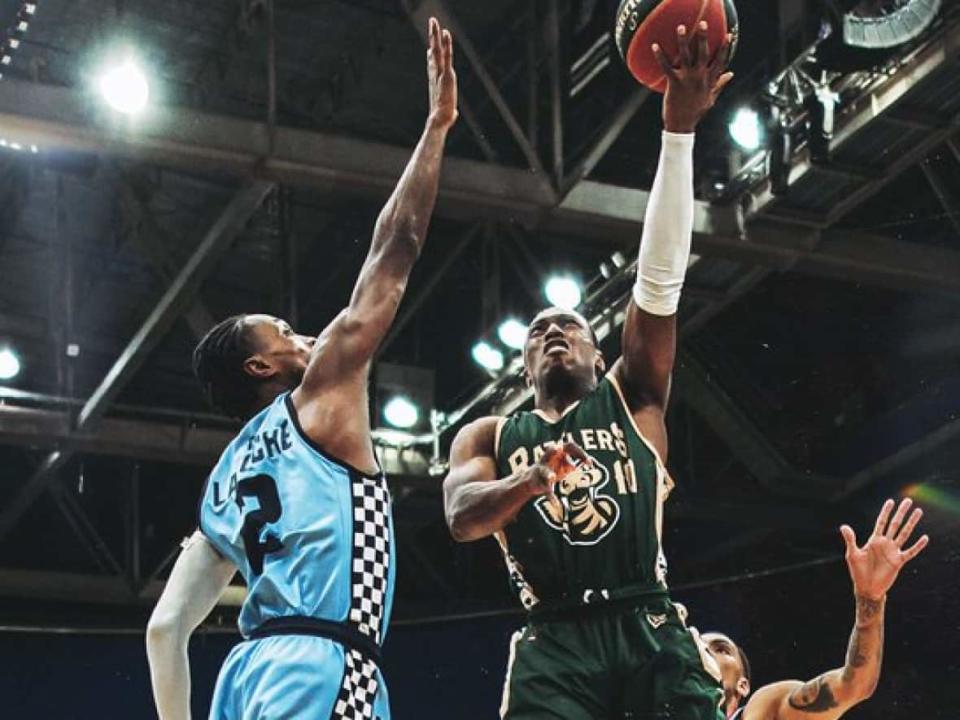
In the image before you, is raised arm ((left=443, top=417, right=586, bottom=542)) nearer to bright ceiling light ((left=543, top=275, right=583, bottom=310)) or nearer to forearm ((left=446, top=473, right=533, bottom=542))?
forearm ((left=446, top=473, right=533, bottom=542))

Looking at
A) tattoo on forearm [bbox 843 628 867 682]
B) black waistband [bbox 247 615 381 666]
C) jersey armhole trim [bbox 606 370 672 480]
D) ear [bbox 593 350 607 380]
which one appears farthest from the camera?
tattoo on forearm [bbox 843 628 867 682]

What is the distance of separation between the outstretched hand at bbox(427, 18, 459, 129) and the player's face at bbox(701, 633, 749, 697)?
2914 millimetres

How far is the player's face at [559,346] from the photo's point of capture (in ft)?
13.8

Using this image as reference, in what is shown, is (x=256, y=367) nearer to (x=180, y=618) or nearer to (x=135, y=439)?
(x=180, y=618)

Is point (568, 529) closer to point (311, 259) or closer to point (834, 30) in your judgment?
point (834, 30)

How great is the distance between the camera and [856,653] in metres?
5.31

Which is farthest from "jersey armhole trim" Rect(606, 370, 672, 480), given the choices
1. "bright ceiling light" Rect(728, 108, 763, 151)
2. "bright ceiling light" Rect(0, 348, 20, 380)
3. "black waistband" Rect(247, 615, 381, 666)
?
"bright ceiling light" Rect(0, 348, 20, 380)

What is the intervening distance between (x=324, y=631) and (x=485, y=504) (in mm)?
531

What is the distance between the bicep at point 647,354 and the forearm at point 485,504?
18.4 inches

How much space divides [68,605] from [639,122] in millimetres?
7057

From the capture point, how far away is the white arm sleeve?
3.86 meters

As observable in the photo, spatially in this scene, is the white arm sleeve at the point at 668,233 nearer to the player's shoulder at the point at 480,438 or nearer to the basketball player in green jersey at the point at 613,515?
the basketball player in green jersey at the point at 613,515

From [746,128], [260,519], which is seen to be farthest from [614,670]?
[746,128]

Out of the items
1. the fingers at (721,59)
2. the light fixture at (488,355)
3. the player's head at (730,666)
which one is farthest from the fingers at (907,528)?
the light fixture at (488,355)
